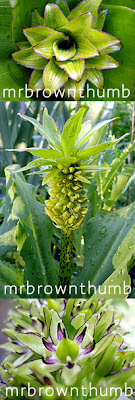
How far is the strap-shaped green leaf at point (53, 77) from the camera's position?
0.33 m

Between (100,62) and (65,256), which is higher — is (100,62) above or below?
above

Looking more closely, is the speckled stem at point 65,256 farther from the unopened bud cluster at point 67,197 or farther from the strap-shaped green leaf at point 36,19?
the strap-shaped green leaf at point 36,19

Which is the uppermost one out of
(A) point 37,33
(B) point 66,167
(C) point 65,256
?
(A) point 37,33

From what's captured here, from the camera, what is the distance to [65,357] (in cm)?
22

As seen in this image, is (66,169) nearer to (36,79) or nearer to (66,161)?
(66,161)

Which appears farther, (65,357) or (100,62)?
(100,62)

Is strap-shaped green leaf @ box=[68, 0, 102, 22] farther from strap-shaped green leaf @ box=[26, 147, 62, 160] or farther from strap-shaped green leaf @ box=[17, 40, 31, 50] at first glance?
strap-shaped green leaf @ box=[26, 147, 62, 160]

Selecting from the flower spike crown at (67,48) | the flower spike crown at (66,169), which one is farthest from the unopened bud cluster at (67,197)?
the flower spike crown at (67,48)

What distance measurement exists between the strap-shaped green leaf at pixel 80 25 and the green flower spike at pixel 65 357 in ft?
0.95

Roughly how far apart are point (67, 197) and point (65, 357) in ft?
0.43

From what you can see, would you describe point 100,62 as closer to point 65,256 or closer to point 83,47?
point 83,47

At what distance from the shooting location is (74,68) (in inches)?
13.0

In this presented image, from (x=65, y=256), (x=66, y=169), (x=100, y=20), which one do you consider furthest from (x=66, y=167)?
(x=100, y=20)

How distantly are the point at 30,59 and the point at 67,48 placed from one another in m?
0.04
